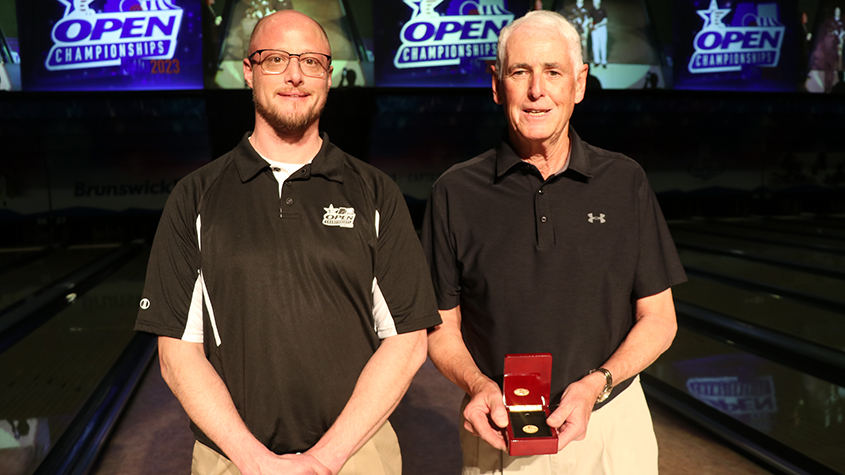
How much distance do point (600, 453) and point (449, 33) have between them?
6534 mm

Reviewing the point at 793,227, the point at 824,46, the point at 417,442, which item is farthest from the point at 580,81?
the point at 824,46

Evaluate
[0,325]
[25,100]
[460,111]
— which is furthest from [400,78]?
[0,325]

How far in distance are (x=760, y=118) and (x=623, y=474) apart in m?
9.45

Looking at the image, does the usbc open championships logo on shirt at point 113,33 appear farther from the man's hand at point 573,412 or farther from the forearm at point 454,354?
the man's hand at point 573,412

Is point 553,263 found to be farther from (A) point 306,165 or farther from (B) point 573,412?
(A) point 306,165

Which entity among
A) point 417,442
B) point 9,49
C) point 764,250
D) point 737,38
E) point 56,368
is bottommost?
point 417,442

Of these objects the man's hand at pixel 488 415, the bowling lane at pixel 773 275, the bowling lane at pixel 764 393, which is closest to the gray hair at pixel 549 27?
the man's hand at pixel 488 415

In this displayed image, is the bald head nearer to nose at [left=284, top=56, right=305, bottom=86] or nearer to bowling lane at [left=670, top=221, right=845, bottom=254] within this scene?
nose at [left=284, top=56, right=305, bottom=86]

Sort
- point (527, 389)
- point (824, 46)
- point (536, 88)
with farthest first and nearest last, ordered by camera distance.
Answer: point (824, 46), point (536, 88), point (527, 389)

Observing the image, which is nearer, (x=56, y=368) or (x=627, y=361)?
(x=627, y=361)

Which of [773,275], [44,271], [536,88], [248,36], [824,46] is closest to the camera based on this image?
[536,88]

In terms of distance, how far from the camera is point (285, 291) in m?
1.13

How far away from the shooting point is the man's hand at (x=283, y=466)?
1.06 meters

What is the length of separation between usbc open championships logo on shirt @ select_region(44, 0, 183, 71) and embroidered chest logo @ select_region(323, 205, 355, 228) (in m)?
6.52
